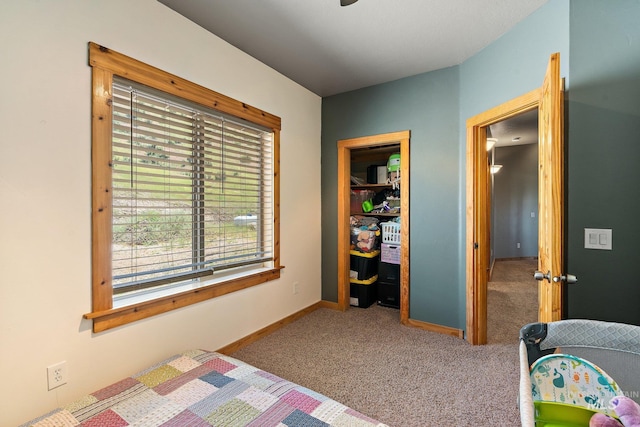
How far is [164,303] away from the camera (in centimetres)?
194

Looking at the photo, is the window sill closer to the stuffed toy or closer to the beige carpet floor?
the beige carpet floor

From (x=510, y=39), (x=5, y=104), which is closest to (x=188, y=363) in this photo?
(x=5, y=104)

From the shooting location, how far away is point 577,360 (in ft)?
3.20

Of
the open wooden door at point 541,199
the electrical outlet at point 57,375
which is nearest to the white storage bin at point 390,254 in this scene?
the open wooden door at point 541,199

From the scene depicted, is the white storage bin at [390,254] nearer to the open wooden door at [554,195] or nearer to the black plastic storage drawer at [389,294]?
the black plastic storage drawer at [389,294]

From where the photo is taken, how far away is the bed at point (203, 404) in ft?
4.29

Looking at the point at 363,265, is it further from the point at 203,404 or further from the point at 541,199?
→ the point at 203,404

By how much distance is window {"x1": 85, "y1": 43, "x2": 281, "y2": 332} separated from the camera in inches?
65.6

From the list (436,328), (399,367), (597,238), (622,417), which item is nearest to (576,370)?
(622,417)

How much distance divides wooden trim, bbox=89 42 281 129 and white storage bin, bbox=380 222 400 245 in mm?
1905

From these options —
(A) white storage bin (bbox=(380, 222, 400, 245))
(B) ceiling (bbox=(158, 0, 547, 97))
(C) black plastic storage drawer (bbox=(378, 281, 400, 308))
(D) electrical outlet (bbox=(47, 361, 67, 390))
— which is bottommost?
(C) black plastic storage drawer (bbox=(378, 281, 400, 308))

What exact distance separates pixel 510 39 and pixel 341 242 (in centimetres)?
241

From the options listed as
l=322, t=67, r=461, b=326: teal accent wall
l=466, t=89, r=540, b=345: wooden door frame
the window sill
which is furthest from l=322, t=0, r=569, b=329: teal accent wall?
the window sill

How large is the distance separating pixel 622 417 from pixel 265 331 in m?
2.47
